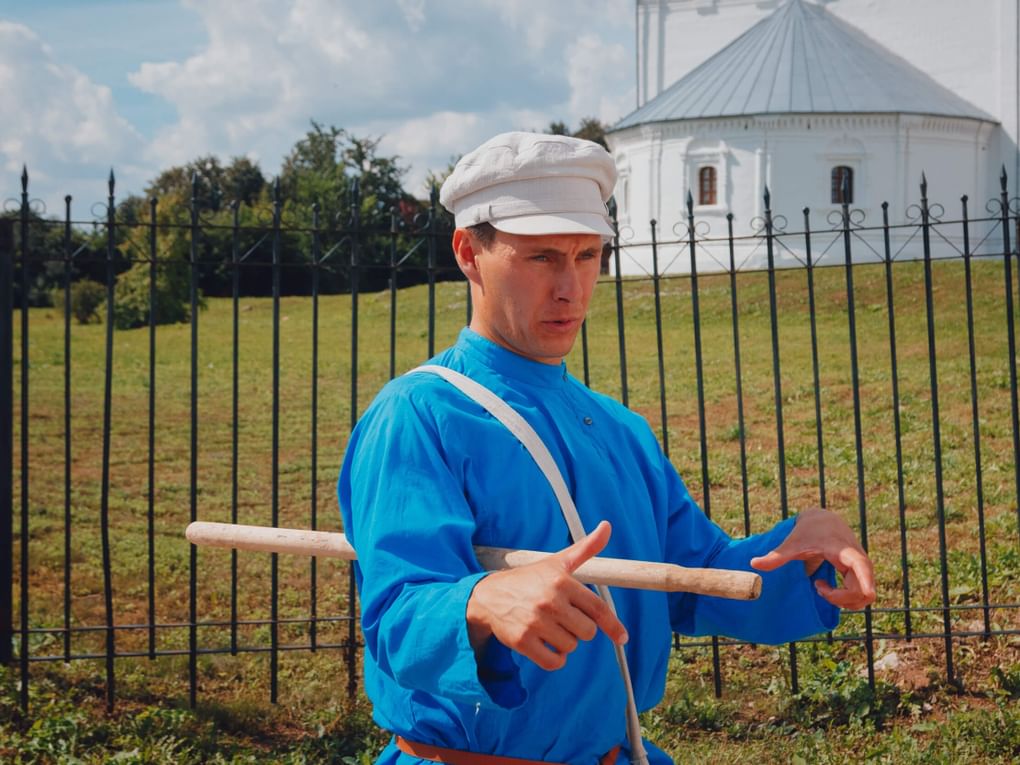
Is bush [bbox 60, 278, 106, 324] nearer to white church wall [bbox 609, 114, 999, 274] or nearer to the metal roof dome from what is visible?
white church wall [bbox 609, 114, 999, 274]

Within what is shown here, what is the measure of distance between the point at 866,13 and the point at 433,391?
37.0m

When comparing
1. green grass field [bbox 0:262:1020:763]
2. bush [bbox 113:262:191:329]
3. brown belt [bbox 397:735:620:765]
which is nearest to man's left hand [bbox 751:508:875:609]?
brown belt [bbox 397:735:620:765]

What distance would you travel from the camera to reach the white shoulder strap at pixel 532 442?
74.3 inches

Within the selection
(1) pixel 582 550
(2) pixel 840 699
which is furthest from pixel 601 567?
(2) pixel 840 699

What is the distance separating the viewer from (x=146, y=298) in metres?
25.5

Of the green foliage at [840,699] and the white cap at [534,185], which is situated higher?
the white cap at [534,185]

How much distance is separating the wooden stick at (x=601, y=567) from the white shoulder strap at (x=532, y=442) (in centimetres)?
13

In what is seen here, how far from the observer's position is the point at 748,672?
5523mm

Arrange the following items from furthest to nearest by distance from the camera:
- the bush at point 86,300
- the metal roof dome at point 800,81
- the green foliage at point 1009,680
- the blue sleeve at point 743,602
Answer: the metal roof dome at point 800,81
the bush at point 86,300
the green foliage at point 1009,680
the blue sleeve at point 743,602

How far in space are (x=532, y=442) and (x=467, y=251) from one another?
420 mm

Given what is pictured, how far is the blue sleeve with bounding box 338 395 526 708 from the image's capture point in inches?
62.3

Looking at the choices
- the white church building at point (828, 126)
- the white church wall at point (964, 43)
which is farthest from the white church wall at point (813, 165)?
the white church wall at point (964, 43)

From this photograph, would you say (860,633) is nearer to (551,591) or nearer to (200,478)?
(551,591)

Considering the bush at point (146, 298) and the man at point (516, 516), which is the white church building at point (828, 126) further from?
the man at point (516, 516)
